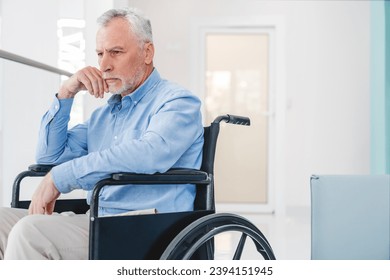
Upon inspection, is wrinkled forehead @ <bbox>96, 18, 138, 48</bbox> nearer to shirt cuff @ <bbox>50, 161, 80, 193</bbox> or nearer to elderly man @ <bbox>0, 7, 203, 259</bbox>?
elderly man @ <bbox>0, 7, 203, 259</bbox>

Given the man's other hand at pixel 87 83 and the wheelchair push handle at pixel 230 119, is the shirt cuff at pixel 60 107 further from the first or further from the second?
the wheelchair push handle at pixel 230 119

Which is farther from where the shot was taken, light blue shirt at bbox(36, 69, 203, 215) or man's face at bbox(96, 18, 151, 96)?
man's face at bbox(96, 18, 151, 96)

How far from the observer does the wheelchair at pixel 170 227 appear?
106 cm

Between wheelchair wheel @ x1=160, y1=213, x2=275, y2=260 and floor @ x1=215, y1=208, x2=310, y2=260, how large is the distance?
4.35 feet

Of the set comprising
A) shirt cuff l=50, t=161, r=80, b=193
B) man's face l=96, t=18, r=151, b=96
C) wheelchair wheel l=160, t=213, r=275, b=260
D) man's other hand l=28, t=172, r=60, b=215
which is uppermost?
man's face l=96, t=18, r=151, b=96

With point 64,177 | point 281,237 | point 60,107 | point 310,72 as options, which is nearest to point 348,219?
point 64,177

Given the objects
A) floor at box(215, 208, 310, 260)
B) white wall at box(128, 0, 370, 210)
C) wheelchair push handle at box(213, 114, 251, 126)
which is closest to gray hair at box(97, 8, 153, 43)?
wheelchair push handle at box(213, 114, 251, 126)

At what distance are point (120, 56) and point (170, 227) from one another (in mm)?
434

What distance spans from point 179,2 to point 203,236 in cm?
410

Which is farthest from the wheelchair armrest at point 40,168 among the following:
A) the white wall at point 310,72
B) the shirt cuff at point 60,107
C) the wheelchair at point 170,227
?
the white wall at point 310,72

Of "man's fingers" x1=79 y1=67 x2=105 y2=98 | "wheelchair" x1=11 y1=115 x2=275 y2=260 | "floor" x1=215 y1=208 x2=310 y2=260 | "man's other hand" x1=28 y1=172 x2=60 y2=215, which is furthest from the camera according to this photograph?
"floor" x1=215 y1=208 x2=310 y2=260

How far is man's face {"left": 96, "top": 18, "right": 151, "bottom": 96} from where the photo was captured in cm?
134

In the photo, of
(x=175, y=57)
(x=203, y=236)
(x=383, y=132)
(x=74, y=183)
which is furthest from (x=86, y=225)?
(x=175, y=57)

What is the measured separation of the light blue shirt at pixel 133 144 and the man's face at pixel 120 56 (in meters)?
0.03
